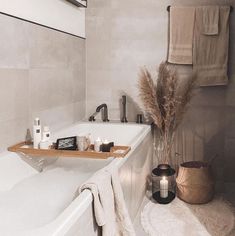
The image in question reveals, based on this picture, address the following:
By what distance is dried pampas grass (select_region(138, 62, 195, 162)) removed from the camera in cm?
327

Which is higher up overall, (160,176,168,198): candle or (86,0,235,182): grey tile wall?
(86,0,235,182): grey tile wall

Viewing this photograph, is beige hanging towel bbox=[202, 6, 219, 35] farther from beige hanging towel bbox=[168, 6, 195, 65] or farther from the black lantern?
the black lantern

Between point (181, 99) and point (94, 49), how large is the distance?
1174 mm

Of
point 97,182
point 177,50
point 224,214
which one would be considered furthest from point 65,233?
point 177,50

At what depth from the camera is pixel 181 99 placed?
3344mm

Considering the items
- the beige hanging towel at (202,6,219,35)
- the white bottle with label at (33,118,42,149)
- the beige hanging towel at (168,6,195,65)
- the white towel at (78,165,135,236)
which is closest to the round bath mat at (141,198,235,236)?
the white towel at (78,165,135,236)

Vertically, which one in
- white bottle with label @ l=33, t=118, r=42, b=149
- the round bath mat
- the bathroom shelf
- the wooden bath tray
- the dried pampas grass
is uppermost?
the bathroom shelf

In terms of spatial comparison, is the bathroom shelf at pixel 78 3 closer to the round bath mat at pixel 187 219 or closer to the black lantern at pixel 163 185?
the black lantern at pixel 163 185

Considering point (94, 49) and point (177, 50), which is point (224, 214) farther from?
point (94, 49)

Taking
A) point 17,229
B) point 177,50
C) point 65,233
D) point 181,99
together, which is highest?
point 177,50

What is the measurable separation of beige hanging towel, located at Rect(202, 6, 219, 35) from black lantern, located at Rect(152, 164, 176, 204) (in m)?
1.44

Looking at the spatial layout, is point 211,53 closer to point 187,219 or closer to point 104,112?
point 104,112

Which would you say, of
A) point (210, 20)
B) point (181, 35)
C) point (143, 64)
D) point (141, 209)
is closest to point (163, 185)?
point (141, 209)

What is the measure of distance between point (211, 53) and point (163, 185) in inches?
57.0
